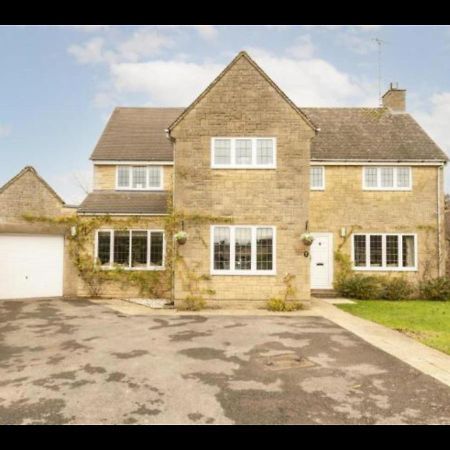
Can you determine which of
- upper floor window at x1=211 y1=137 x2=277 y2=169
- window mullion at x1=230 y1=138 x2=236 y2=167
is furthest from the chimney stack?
window mullion at x1=230 y1=138 x2=236 y2=167

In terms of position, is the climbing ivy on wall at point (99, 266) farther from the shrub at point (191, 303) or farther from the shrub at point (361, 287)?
the shrub at point (361, 287)

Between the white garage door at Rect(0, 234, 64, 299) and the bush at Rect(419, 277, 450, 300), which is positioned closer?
the white garage door at Rect(0, 234, 64, 299)

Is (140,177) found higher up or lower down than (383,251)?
higher up

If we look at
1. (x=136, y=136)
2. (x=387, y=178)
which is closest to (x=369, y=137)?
(x=387, y=178)

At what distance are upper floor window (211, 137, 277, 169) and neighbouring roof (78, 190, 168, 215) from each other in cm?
422

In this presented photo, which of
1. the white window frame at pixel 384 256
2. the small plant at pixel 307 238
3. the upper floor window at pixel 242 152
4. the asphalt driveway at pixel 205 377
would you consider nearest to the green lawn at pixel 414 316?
the white window frame at pixel 384 256

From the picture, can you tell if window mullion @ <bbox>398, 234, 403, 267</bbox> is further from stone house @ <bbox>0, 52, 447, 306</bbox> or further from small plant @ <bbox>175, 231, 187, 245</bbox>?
small plant @ <bbox>175, 231, 187, 245</bbox>

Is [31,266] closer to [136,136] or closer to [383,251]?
[136,136]

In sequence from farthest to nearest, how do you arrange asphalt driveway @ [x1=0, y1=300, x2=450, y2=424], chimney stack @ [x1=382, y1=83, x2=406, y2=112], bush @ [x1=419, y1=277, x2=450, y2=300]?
chimney stack @ [x1=382, y1=83, x2=406, y2=112]
bush @ [x1=419, y1=277, x2=450, y2=300]
asphalt driveway @ [x1=0, y1=300, x2=450, y2=424]

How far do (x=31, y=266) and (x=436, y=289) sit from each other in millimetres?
18333

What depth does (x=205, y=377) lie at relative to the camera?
6.79 meters

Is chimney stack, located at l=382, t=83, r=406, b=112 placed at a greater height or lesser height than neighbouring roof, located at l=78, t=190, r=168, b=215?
greater

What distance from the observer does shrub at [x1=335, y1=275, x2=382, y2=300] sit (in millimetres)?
17469

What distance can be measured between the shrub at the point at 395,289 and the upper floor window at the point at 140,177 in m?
→ 11.8
